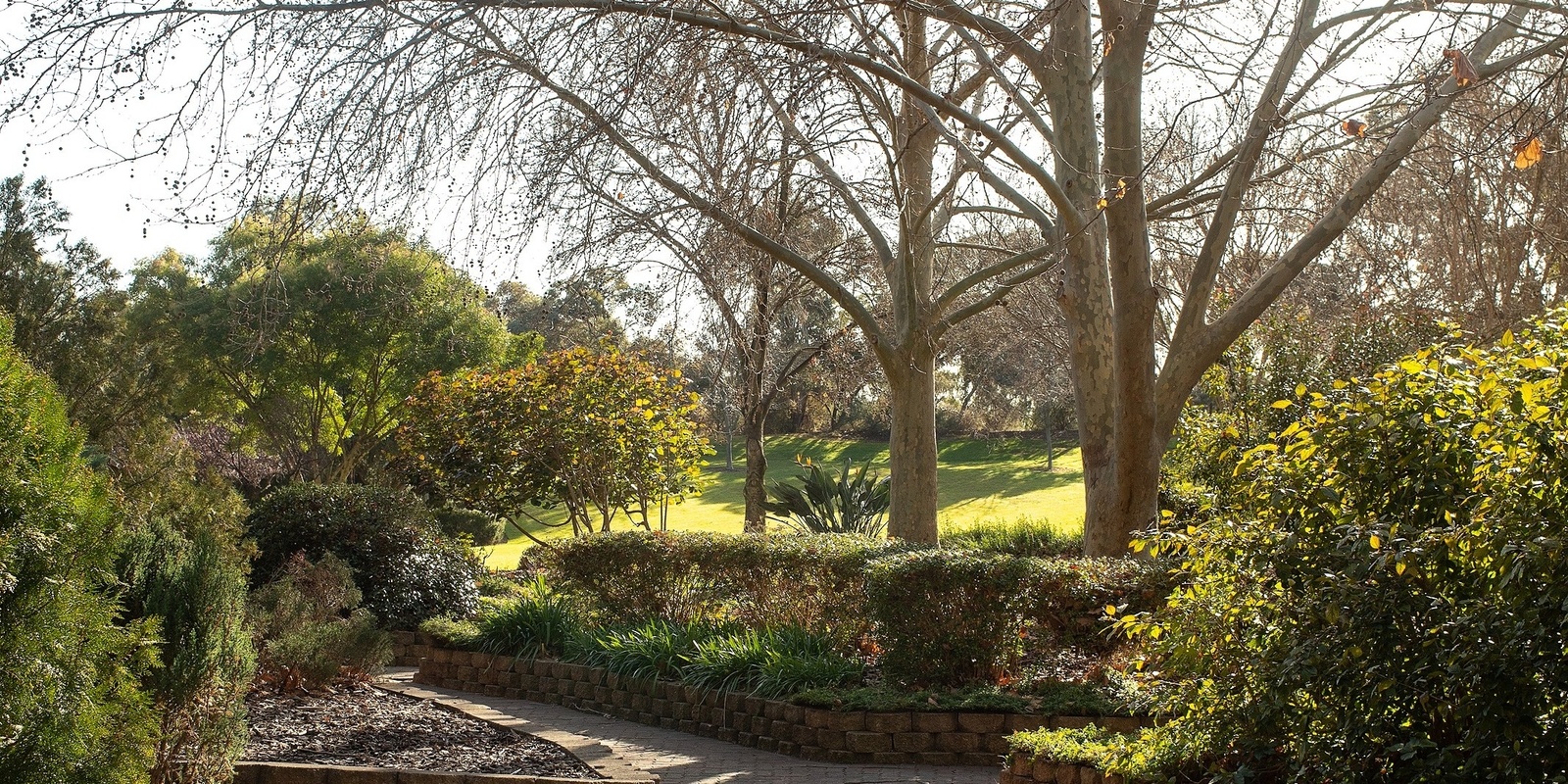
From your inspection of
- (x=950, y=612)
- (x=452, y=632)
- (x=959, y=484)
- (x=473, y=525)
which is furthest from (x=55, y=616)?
(x=959, y=484)

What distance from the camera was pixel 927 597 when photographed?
7582mm

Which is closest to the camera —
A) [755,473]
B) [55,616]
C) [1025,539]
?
[55,616]

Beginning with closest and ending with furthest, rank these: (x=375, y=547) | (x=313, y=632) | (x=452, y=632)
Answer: (x=313, y=632), (x=452, y=632), (x=375, y=547)

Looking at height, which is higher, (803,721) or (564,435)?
(564,435)

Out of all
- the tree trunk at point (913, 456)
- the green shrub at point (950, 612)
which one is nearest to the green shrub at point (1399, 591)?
the green shrub at point (950, 612)

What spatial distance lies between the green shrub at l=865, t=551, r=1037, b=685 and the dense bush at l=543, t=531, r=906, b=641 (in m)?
0.56

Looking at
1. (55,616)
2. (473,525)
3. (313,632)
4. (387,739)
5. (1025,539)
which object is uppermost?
(55,616)

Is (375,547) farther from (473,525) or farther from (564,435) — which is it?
(473,525)

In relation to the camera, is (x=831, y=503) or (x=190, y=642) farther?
(x=831, y=503)

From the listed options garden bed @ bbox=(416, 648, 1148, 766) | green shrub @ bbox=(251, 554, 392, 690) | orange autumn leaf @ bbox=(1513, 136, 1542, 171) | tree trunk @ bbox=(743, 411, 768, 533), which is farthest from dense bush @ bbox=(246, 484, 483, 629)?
orange autumn leaf @ bbox=(1513, 136, 1542, 171)

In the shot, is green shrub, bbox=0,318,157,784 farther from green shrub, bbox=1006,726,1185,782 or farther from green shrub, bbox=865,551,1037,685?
green shrub, bbox=865,551,1037,685

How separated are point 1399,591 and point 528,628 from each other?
797 centimetres

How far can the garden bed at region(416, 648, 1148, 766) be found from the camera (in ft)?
23.1

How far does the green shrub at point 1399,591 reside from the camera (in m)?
3.46
